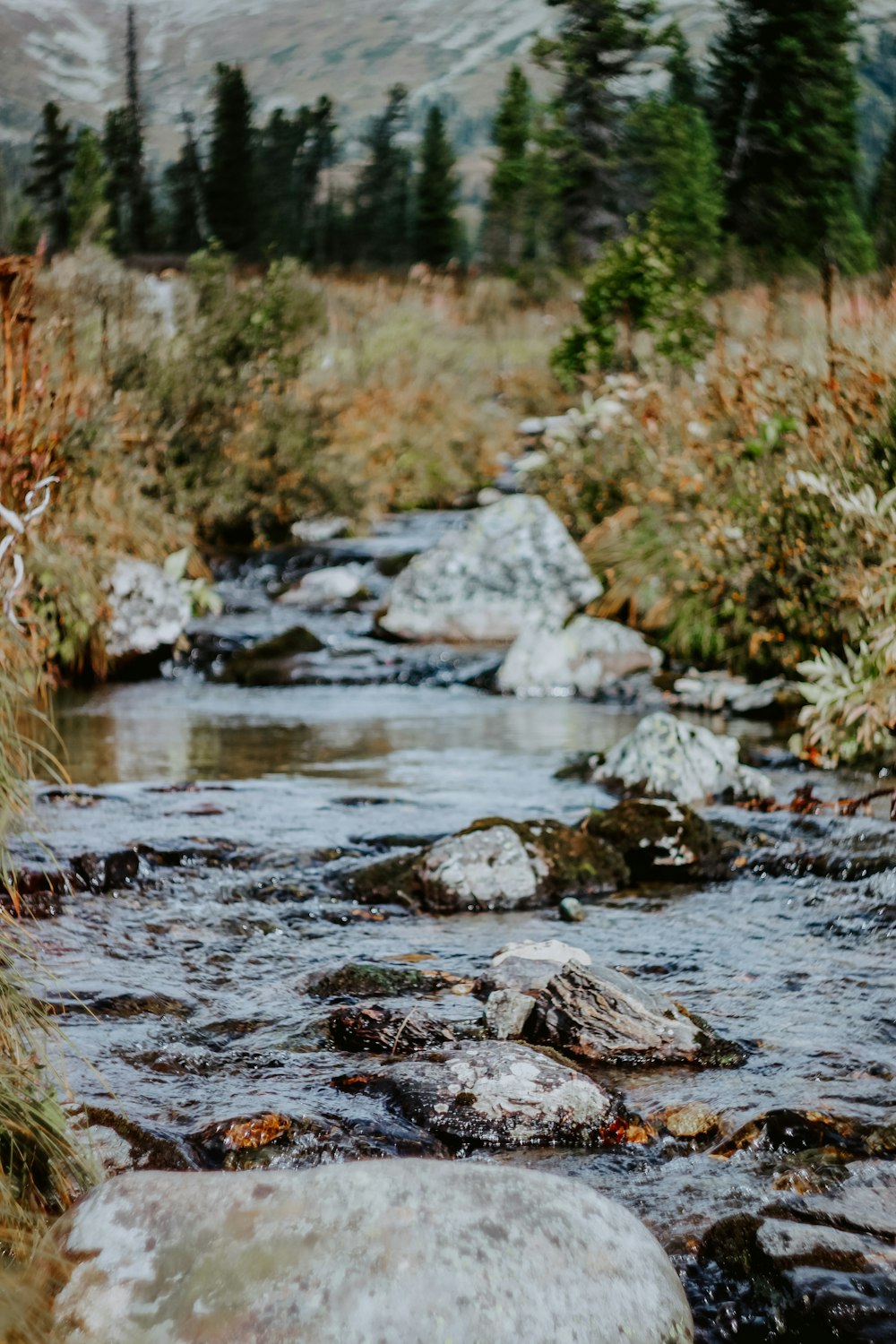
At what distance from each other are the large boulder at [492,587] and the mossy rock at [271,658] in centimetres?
72

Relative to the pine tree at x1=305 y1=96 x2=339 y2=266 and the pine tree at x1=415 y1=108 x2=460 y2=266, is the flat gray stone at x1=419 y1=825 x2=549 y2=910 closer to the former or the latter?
the pine tree at x1=305 y1=96 x2=339 y2=266

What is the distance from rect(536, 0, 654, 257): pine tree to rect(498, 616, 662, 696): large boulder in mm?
19537

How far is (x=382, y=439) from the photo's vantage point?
14414 millimetres

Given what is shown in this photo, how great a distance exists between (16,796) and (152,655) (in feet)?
19.8

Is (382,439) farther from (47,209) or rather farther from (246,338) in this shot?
(47,209)

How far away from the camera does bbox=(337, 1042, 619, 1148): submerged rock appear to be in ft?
7.75

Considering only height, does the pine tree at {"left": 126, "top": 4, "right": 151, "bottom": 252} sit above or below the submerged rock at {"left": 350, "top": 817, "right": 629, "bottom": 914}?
above

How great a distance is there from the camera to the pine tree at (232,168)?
2292 cm

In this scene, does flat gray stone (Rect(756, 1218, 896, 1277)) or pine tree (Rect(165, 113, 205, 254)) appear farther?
pine tree (Rect(165, 113, 205, 254))

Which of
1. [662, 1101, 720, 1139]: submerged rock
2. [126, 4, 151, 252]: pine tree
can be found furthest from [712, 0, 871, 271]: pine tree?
[662, 1101, 720, 1139]: submerged rock

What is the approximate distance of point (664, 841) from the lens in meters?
4.22

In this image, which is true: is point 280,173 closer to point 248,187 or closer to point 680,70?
point 248,187

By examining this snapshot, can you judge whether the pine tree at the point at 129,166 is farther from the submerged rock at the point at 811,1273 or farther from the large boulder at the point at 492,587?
the submerged rock at the point at 811,1273

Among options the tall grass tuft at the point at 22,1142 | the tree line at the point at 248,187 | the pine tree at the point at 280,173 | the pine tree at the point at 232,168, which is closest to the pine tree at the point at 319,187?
the tree line at the point at 248,187
